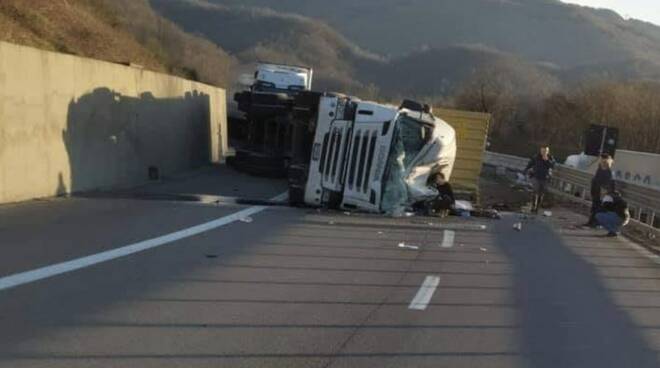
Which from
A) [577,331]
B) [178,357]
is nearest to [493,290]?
[577,331]

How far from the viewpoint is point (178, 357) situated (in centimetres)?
645

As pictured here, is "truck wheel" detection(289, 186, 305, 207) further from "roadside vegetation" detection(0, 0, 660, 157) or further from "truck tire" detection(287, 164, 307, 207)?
"roadside vegetation" detection(0, 0, 660, 157)

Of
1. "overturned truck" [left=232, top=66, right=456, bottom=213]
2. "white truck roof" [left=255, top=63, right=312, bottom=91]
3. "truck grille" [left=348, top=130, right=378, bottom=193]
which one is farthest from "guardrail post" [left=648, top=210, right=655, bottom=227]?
"white truck roof" [left=255, top=63, right=312, bottom=91]

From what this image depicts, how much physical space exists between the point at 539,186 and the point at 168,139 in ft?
34.5

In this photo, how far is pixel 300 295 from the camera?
916 centimetres

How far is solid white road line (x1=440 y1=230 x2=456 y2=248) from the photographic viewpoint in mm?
14538

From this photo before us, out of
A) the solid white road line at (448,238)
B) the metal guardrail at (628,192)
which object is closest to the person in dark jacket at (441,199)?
the solid white road line at (448,238)

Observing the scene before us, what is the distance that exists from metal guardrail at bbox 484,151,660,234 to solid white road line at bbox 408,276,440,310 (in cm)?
881

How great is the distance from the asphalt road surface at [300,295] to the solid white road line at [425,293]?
26mm

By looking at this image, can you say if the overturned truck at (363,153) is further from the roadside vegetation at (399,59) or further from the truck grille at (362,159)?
the roadside vegetation at (399,59)

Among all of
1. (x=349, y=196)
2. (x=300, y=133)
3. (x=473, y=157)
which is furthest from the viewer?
(x=473, y=157)

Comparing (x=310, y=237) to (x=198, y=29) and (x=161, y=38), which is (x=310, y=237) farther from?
(x=198, y=29)

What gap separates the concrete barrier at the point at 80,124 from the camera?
15586 mm

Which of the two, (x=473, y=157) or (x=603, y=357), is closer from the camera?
(x=603, y=357)
